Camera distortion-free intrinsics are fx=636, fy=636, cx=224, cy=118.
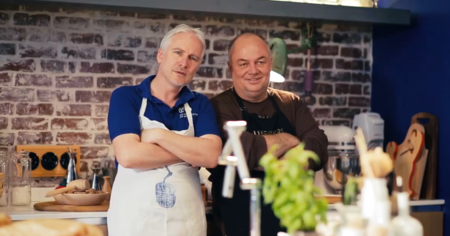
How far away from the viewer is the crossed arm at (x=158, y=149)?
2.71m

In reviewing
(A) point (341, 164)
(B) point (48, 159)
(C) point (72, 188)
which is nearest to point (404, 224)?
(C) point (72, 188)

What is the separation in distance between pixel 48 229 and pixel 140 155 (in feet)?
3.93

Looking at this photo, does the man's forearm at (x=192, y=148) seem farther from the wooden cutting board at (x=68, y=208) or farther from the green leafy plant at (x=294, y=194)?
the green leafy plant at (x=294, y=194)

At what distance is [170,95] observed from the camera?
298cm

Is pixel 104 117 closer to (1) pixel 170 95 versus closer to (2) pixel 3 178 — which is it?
(2) pixel 3 178

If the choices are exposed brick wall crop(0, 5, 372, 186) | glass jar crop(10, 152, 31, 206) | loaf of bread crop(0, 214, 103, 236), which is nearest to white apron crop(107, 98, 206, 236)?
glass jar crop(10, 152, 31, 206)

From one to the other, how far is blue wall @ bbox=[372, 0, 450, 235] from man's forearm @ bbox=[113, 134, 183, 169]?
6.19 ft

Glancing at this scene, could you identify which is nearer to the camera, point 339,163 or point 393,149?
point 339,163

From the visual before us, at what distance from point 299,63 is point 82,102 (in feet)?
4.92

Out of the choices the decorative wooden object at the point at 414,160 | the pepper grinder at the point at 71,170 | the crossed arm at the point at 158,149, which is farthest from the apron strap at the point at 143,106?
the decorative wooden object at the point at 414,160

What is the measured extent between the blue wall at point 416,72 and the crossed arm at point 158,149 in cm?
173

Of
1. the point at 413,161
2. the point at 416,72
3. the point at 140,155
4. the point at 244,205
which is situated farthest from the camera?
the point at 416,72

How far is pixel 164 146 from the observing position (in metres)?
2.74

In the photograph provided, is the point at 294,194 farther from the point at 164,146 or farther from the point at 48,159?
the point at 48,159
